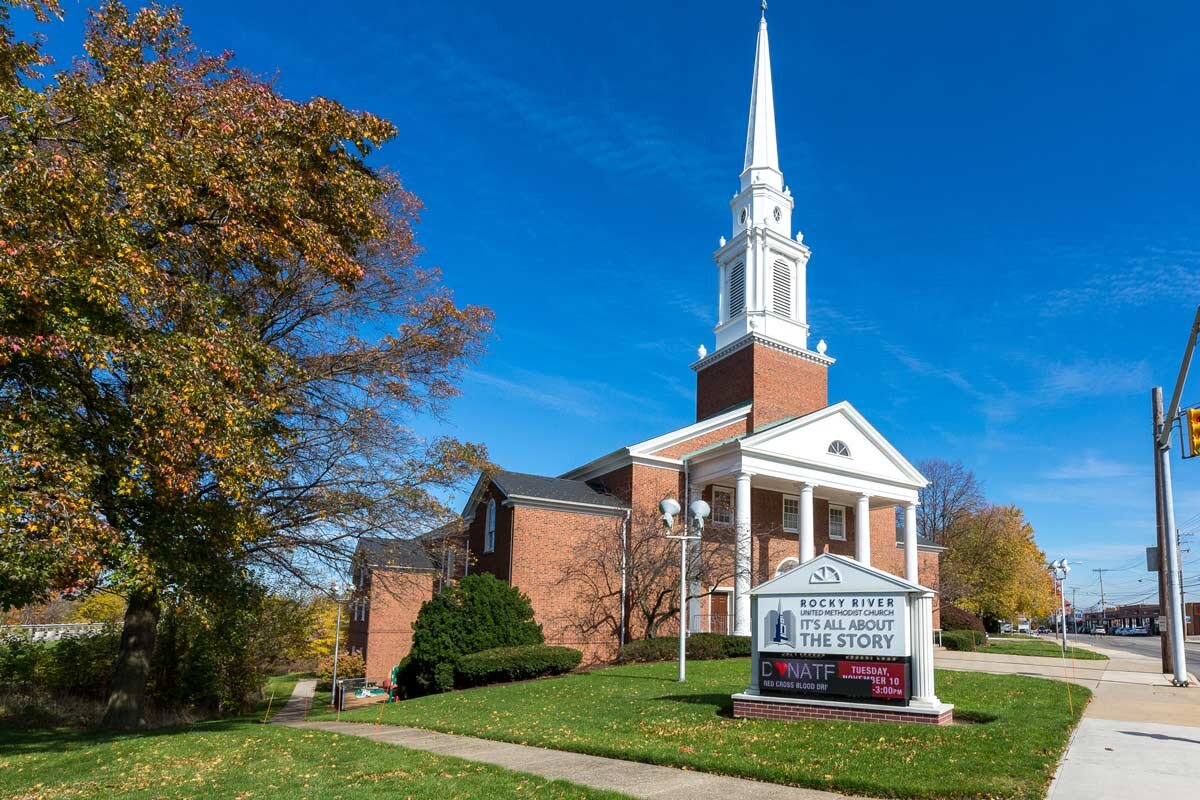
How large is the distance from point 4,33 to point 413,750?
35.6ft

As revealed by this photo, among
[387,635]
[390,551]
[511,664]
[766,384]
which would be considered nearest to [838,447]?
[766,384]

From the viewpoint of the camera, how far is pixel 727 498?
3225 cm

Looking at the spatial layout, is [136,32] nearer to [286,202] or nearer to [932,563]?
[286,202]

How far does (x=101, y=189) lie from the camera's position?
9773 mm

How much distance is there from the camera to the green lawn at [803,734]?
787cm

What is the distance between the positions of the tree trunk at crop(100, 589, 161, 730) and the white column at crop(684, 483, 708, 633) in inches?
565

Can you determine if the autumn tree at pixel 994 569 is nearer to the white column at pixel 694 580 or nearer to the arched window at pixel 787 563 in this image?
the arched window at pixel 787 563

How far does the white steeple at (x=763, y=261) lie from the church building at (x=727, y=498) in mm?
73

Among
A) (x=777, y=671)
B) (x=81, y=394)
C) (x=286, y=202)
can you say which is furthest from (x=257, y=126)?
(x=777, y=671)

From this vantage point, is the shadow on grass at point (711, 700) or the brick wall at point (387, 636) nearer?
the shadow on grass at point (711, 700)

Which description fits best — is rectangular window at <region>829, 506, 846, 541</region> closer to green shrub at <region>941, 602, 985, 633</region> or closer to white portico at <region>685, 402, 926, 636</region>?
white portico at <region>685, 402, 926, 636</region>

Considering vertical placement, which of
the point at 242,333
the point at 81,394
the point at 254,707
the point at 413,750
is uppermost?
the point at 242,333

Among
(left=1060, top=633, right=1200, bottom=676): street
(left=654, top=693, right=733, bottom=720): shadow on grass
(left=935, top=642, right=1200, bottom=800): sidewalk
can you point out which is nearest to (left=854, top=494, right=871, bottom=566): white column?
(left=1060, top=633, right=1200, bottom=676): street

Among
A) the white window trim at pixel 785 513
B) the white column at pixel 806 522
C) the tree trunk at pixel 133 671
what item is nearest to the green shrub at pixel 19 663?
the tree trunk at pixel 133 671
